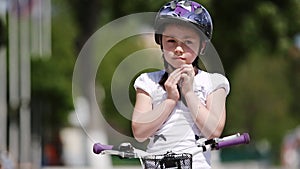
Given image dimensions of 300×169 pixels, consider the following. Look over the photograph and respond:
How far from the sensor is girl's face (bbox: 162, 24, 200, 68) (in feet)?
18.0

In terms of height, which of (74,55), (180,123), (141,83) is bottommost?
(180,123)

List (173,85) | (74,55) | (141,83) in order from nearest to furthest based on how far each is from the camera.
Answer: (173,85), (141,83), (74,55)

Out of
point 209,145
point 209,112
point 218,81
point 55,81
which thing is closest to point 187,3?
point 218,81

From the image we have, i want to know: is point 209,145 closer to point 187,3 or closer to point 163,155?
point 163,155

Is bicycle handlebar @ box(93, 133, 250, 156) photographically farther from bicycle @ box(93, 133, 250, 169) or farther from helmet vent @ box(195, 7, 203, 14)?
helmet vent @ box(195, 7, 203, 14)

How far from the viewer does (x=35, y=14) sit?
26.1 m

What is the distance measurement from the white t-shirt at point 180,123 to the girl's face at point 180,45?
5.4 inches

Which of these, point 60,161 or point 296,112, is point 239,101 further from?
point 60,161

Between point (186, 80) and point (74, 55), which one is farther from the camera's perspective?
point (74, 55)

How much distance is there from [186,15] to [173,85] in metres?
0.39

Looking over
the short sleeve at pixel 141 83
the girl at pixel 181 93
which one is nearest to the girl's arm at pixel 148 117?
the girl at pixel 181 93

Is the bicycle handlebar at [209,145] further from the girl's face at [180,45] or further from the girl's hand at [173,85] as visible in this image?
the girl's face at [180,45]

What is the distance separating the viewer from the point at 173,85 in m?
5.39

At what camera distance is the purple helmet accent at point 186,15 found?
18.0 feet
